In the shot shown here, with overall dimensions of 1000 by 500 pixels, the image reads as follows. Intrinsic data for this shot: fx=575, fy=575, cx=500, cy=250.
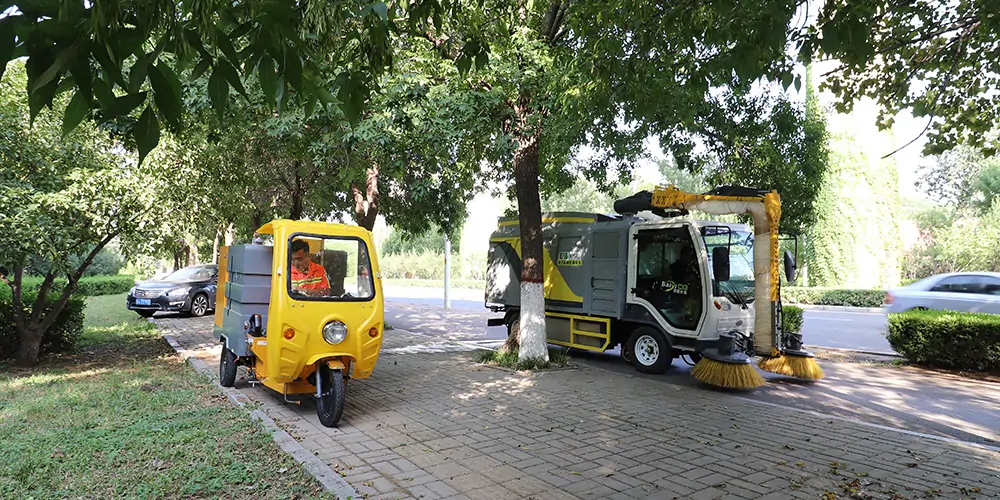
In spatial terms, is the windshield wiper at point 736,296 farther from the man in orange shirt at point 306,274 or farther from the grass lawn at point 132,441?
the grass lawn at point 132,441

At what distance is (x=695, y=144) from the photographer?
447 inches

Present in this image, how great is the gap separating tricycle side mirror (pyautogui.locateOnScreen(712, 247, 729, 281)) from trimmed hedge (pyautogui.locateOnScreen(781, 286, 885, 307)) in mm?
15754

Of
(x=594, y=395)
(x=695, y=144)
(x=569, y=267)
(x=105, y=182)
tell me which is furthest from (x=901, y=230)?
(x=105, y=182)

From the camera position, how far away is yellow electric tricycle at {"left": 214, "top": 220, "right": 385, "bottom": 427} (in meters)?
5.63

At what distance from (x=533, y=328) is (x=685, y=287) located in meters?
2.40

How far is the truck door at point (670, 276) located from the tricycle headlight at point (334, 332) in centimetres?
507

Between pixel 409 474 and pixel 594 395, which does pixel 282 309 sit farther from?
pixel 594 395

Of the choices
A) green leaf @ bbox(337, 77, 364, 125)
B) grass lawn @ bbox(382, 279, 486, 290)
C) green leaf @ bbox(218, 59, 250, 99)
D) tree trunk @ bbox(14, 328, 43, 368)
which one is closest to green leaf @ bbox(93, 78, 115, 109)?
green leaf @ bbox(218, 59, 250, 99)

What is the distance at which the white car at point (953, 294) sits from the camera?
40.1 ft

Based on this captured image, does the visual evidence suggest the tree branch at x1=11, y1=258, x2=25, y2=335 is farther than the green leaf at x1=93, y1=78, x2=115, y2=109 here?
Yes

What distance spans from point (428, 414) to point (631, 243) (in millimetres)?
4682

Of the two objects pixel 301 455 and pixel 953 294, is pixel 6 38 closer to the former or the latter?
pixel 301 455

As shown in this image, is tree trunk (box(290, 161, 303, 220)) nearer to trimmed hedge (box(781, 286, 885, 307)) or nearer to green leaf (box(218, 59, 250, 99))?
green leaf (box(218, 59, 250, 99))

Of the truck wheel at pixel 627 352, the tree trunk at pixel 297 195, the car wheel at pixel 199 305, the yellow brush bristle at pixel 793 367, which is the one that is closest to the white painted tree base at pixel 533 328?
the truck wheel at pixel 627 352
